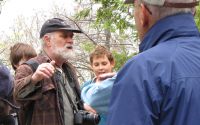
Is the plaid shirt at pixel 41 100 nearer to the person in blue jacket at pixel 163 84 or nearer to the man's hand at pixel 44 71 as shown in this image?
the man's hand at pixel 44 71

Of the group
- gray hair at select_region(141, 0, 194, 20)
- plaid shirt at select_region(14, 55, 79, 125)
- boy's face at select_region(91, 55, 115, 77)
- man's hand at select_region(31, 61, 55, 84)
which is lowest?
plaid shirt at select_region(14, 55, 79, 125)

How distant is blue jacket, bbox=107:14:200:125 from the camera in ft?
5.42

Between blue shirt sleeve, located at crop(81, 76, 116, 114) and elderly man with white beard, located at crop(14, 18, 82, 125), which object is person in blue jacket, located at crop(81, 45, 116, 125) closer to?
blue shirt sleeve, located at crop(81, 76, 116, 114)

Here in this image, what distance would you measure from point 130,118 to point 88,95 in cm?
172

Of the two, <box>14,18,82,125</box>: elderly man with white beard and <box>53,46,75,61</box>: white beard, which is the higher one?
<box>53,46,75,61</box>: white beard

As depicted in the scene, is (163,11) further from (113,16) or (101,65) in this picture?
(113,16)

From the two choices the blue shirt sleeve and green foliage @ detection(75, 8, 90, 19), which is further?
green foliage @ detection(75, 8, 90, 19)

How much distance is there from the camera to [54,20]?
427 cm

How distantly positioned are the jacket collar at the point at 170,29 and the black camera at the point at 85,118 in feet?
7.21

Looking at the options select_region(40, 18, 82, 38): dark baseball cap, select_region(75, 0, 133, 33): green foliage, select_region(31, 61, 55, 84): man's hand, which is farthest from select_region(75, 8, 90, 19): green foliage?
select_region(31, 61, 55, 84): man's hand

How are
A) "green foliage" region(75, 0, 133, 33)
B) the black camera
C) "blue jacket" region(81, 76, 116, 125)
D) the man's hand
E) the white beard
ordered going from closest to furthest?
1. "blue jacket" region(81, 76, 116, 125)
2. the man's hand
3. the black camera
4. the white beard
5. "green foliage" region(75, 0, 133, 33)

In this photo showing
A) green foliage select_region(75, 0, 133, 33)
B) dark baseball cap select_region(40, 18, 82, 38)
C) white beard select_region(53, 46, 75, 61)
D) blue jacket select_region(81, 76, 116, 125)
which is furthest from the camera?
green foliage select_region(75, 0, 133, 33)

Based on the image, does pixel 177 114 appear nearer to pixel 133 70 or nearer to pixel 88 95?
pixel 133 70

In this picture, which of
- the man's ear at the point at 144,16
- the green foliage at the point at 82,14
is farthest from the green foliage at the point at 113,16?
the man's ear at the point at 144,16
